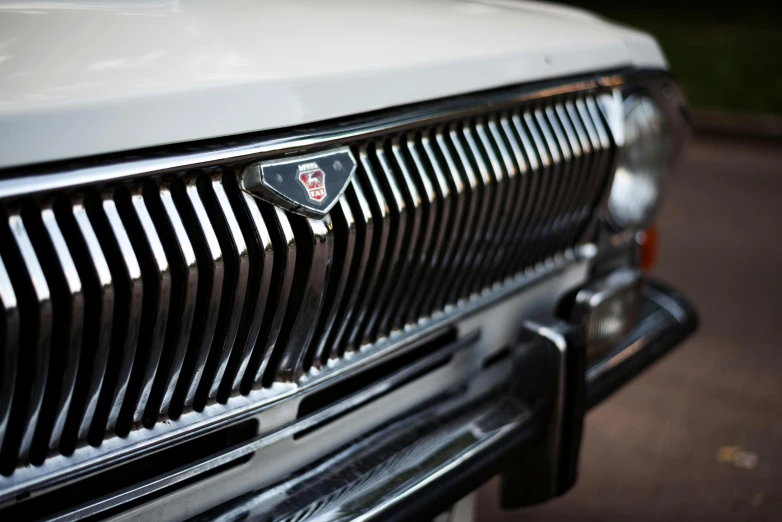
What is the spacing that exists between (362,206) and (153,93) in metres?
0.43

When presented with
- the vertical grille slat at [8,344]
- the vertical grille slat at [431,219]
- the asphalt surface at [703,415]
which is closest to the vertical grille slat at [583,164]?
the asphalt surface at [703,415]

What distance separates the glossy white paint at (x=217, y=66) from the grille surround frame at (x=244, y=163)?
0.03 m

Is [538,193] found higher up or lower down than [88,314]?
lower down

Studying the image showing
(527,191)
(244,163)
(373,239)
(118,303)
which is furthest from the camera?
(527,191)

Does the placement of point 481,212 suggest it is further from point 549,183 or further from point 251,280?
point 251,280

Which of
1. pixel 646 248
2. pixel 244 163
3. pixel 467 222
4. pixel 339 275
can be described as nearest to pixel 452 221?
pixel 467 222

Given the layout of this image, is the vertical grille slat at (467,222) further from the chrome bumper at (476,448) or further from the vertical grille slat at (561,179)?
the vertical grille slat at (561,179)

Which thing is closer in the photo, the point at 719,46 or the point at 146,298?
the point at 146,298

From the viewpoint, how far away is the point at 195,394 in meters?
1.41

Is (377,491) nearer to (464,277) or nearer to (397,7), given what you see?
(464,277)

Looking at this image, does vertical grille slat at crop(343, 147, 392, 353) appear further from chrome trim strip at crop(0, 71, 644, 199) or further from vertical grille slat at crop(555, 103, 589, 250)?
vertical grille slat at crop(555, 103, 589, 250)

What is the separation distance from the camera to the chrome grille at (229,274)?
118cm

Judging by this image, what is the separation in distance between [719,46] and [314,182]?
13248mm

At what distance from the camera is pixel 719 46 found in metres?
13.2
